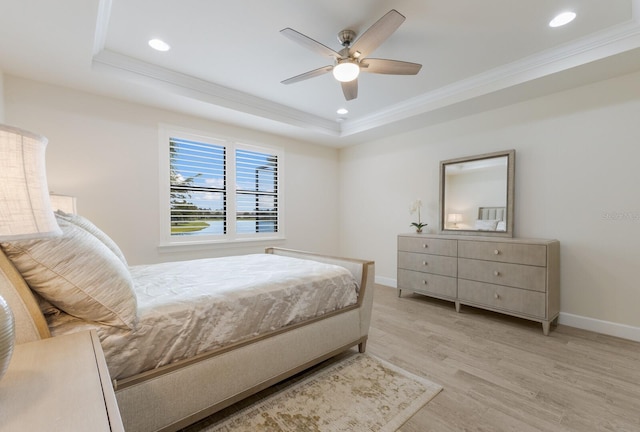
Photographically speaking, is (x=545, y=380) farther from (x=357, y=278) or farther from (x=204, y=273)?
(x=204, y=273)

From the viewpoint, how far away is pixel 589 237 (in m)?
2.87

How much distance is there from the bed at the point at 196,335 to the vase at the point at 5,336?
43cm

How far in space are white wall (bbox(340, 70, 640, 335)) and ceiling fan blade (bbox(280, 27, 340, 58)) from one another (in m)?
2.43

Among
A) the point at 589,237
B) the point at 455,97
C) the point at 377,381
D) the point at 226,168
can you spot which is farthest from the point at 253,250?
the point at 589,237

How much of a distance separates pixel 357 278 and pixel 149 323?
1.55 metres

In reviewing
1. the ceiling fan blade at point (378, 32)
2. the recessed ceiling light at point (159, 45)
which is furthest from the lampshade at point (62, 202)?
the ceiling fan blade at point (378, 32)

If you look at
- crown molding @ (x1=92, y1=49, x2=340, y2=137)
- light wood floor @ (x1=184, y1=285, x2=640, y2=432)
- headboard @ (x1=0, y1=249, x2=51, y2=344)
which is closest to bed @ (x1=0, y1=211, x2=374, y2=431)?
headboard @ (x1=0, y1=249, x2=51, y2=344)

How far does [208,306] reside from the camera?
4.97 feet

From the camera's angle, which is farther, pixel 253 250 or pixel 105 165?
pixel 253 250

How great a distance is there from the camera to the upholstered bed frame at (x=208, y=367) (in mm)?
1013

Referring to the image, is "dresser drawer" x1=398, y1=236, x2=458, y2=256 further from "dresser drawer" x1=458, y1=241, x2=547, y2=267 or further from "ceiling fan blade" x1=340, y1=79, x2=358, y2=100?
"ceiling fan blade" x1=340, y1=79, x2=358, y2=100

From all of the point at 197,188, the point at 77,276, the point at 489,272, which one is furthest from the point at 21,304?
the point at 489,272

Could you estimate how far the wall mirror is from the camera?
3.35 metres

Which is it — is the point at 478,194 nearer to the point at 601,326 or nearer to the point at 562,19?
the point at 601,326
